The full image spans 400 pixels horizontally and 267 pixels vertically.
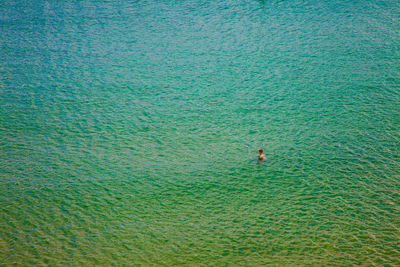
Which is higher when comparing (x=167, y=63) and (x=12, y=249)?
(x=167, y=63)

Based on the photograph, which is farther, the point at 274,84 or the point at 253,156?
the point at 274,84

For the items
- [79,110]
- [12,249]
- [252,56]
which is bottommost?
[12,249]

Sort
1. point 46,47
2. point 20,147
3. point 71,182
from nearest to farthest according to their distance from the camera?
point 71,182, point 20,147, point 46,47

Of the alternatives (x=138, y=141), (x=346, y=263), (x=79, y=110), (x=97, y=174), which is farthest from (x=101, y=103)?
(x=346, y=263)

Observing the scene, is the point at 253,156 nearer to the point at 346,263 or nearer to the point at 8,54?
the point at 346,263

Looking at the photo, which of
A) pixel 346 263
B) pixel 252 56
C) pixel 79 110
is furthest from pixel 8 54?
pixel 346 263

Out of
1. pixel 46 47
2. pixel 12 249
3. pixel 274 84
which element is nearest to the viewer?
pixel 12 249

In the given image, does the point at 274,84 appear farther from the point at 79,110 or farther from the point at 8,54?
the point at 8,54
